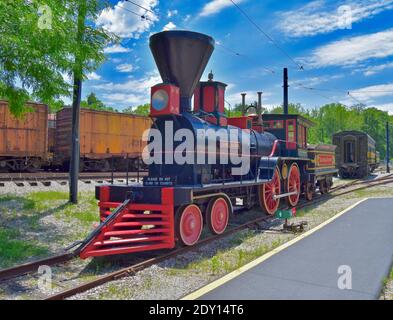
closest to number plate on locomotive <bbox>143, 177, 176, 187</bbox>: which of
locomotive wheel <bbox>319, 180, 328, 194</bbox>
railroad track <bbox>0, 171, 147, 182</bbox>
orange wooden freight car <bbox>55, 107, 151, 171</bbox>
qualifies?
railroad track <bbox>0, 171, 147, 182</bbox>

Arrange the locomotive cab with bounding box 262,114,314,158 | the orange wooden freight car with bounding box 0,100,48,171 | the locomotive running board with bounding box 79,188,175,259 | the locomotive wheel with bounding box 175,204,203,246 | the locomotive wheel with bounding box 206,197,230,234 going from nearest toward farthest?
the locomotive running board with bounding box 79,188,175,259 → the locomotive wheel with bounding box 175,204,203,246 → the locomotive wheel with bounding box 206,197,230,234 → the locomotive cab with bounding box 262,114,314,158 → the orange wooden freight car with bounding box 0,100,48,171

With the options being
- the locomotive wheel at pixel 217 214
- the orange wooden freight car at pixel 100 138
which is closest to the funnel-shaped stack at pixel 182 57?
the locomotive wheel at pixel 217 214

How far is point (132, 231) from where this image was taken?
232 inches

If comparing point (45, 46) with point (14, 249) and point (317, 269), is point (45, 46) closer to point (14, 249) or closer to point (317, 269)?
point (14, 249)

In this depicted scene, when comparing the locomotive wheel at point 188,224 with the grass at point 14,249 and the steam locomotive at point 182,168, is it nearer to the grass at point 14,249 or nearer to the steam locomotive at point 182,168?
the steam locomotive at point 182,168

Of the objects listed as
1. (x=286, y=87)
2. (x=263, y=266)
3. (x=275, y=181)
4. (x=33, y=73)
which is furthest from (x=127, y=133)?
(x=263, y=266)

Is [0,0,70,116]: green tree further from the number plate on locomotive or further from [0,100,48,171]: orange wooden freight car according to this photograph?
[0,100,48,171]: orange wooden freight car

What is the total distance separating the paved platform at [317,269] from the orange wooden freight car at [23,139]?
1351 cm

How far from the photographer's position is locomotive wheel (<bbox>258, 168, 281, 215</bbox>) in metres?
9.68

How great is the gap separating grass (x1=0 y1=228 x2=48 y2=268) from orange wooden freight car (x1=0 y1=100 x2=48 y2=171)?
31.6ft

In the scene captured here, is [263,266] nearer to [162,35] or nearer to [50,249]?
[50,249]

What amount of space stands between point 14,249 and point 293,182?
8.62 m

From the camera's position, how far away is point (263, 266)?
527cm

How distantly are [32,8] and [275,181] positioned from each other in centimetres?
749
